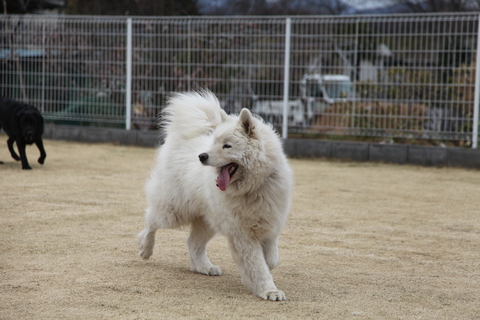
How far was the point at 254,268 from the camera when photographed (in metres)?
3.67

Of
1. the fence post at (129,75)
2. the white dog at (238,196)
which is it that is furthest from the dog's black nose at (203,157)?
the fence post at (129,75)

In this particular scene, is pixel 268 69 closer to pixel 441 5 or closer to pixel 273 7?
pixel 441 5

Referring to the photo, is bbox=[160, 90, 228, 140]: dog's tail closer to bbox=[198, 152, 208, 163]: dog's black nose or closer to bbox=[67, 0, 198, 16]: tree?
bbox=[198, 152, 208, 163]: dog's black nose

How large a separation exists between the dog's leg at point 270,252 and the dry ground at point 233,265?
0.65ft

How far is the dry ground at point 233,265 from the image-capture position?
11.1 ft

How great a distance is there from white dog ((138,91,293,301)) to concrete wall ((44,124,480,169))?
7.00 m

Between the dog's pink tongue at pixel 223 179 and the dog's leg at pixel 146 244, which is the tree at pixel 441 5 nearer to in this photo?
the dog's leg at pixel 146 244

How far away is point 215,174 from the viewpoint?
3.88 meters

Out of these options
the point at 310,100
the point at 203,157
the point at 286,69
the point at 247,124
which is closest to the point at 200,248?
the point at 203,157

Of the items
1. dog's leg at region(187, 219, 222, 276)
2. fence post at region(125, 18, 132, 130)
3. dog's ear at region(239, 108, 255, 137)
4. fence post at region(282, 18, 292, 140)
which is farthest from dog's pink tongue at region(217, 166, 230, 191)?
fence post at region(125, 18, 132, 130)

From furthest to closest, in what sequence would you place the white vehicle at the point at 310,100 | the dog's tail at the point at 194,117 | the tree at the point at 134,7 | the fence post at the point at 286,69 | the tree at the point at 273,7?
the tree at the point at 273,7 < the tree at the point at 134,7 < the fence post at the point at 286,69 < the white vehicle at the point at 310,100 < the dog's tail at the point at 194,117

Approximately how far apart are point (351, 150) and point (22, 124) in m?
5.47

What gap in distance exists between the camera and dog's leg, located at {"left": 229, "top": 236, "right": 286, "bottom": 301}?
142 inches

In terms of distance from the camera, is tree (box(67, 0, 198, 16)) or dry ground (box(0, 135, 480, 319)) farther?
tree (box(67, 0, 198, 16))
